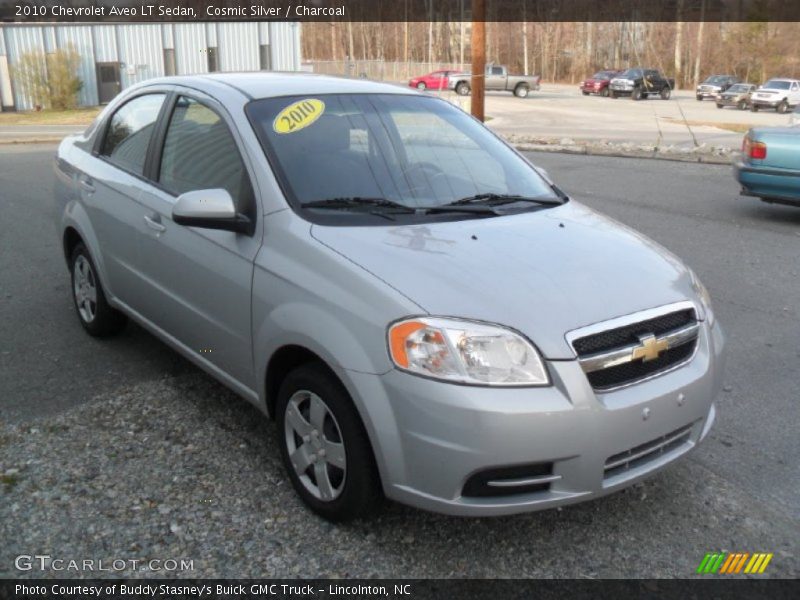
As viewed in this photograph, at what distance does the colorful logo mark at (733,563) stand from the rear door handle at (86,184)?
3947mm

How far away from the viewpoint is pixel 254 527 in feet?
10.4

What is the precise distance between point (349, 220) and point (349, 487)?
1.10 meters

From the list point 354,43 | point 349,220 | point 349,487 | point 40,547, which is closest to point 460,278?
point 349,220

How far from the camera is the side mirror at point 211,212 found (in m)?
3.40

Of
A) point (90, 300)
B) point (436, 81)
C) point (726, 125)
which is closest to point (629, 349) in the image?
point (90, 300)

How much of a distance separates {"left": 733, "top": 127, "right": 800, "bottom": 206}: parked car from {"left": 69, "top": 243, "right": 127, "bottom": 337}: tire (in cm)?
716

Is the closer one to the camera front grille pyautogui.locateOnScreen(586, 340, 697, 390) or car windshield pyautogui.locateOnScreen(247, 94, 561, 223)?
front grille pyautogui.locateOnScreen(586, 340, 697, 390)

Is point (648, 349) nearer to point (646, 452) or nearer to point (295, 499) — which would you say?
point (646, 452)

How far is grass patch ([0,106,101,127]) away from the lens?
28508mm

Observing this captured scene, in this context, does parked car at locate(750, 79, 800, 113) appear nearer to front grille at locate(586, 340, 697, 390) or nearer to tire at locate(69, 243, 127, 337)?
tire at locate(69, 243, 127, 337)

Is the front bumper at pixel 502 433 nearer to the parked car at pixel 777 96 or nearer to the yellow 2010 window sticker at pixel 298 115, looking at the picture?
the yellow 2010 window sticker at pixel 298 115

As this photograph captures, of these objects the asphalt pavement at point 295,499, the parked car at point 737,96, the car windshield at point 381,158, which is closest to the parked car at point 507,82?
the parked car at point 737,96

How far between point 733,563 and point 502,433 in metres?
1.12

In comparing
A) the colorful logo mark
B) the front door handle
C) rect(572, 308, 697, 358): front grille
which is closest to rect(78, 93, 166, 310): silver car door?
the front door handle
